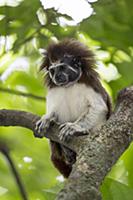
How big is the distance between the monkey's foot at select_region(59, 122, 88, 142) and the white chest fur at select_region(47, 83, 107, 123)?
361mm

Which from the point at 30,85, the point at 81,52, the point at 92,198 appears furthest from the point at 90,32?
the point at 92,198

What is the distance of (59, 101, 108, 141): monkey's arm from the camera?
10.3 ft

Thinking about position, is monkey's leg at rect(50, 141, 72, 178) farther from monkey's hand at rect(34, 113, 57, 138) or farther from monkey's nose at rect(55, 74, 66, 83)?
monkey's nose at rect(55, 74, 66, 83)

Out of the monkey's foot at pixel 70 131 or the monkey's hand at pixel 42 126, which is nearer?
the monkey's foot at pixel 70 131

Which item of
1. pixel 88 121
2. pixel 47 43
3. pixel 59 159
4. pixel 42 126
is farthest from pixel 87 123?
pixel 47 43

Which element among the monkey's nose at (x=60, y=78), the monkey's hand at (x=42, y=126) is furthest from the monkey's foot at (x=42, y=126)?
the monkey's nose at (x=60, y=78)

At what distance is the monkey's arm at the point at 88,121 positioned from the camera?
315 centimetres

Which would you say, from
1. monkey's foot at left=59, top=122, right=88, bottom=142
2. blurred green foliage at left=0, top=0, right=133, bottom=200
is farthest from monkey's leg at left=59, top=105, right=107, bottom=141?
blurred green foliage at left=0, top=0, right=133, bottom=200

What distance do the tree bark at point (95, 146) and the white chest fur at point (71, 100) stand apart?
0.55 metres

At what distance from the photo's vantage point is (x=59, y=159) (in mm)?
3738

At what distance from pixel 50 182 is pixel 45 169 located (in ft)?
0.37

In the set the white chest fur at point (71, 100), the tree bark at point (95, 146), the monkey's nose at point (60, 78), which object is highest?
the tree bark at point (95, 146)

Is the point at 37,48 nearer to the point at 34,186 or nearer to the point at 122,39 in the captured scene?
the point at 122,39

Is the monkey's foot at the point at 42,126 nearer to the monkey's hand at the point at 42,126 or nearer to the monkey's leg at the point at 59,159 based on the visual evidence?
the monkey's hand at the point at 42,126
